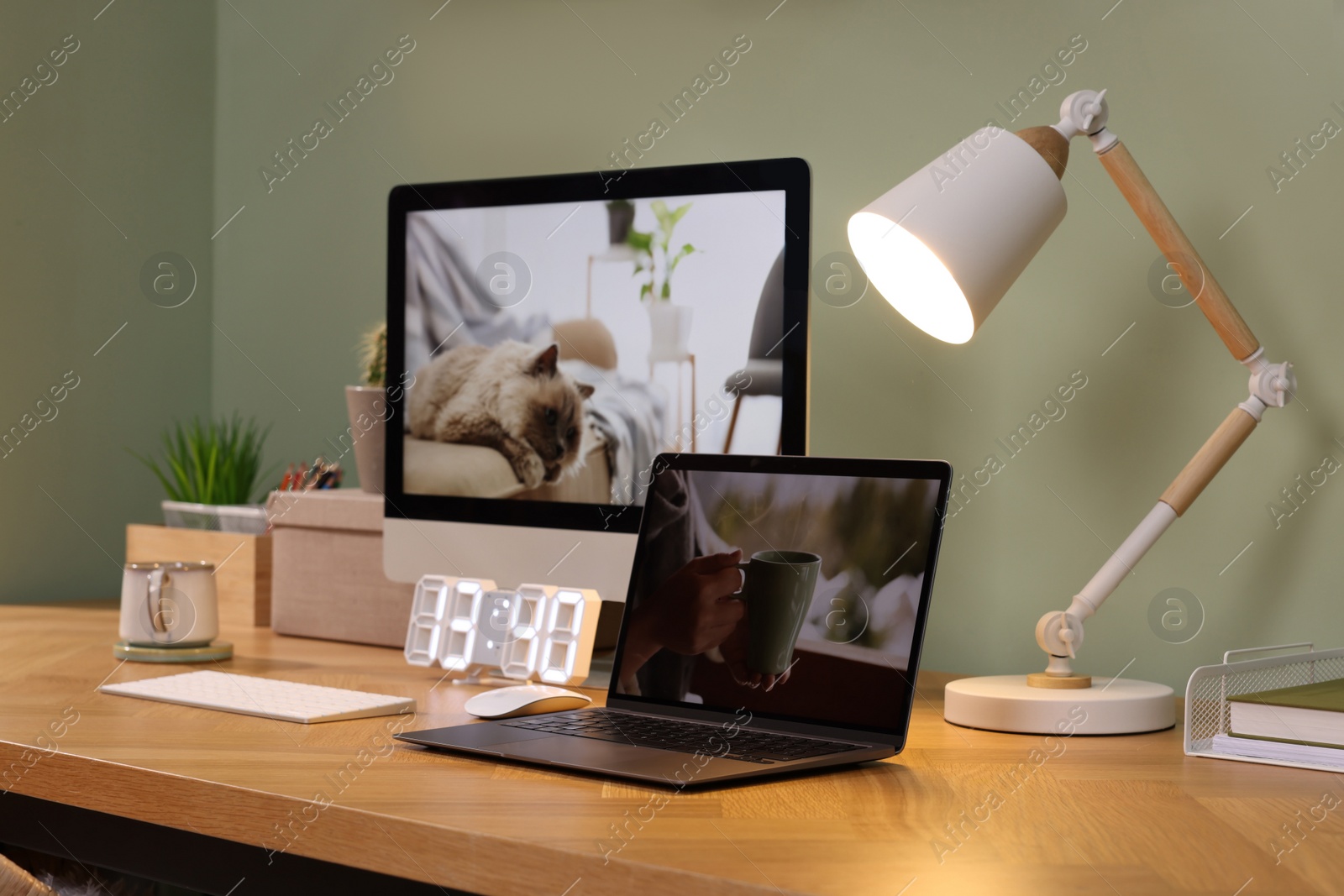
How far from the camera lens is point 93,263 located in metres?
1.89

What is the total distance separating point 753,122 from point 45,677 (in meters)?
0.99

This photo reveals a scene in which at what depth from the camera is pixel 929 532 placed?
980mm

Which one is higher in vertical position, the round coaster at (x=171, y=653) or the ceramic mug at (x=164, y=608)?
the ceramic mug at (x=164, y=608)

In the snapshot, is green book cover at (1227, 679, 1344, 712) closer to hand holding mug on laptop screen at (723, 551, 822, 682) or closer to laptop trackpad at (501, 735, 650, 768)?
hand holding mug on laptop screen at (723, 551, 822, 682)

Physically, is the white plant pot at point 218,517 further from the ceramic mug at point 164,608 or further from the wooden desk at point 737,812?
the wooden desk at point 737,812

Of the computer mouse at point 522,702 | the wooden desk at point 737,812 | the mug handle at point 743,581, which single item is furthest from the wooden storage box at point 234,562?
the mug handle at point 743,581

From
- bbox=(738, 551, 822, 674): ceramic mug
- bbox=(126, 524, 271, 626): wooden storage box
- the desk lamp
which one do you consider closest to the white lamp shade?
the desk lamp

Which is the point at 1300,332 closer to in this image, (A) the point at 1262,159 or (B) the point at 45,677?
(A) the point at 1262,159

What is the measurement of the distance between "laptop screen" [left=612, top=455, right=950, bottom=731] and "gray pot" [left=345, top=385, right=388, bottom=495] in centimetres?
53

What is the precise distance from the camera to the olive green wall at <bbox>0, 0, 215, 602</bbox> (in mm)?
1805

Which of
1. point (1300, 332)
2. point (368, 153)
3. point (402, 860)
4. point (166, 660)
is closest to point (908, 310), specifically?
point (1300, 332)

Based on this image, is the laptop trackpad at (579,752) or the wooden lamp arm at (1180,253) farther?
the wooden lamp arm at (1180,253)

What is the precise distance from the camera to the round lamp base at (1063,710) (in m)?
1.04

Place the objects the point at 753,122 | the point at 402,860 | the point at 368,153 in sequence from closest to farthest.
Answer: the point at 402,860
the point at 753,122
the point at 368,153
